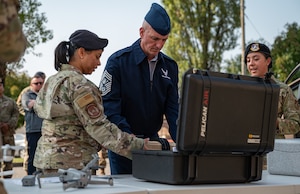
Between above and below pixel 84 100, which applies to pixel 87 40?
above

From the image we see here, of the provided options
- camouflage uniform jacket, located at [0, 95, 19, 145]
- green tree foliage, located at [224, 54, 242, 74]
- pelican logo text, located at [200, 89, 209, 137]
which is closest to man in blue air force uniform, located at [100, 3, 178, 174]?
pelican logo text, located at [200, 89, 209, 137]

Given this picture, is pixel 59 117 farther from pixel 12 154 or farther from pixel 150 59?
pixel 150 59

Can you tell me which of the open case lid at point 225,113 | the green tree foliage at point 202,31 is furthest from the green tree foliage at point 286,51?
the open case lid at point 225,113

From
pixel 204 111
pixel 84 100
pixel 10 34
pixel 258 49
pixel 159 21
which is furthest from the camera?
pixel 258 49

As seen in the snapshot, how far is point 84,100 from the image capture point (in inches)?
114

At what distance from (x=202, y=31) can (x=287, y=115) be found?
1020 inches

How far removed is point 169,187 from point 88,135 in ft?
1.79

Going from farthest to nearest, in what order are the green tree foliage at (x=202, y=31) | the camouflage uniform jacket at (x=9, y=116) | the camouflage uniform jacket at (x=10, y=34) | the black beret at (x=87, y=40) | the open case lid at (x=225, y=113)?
the green tree foliage at (x=202, y=31)
the camouflage uniform jacket at (x=9, y=116)
the black beret at (x=87, y=40)
the open case lid at (x=225, y=113)
the camouflage uniform jacket at (x=10, y=34)

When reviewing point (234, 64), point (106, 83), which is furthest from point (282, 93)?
point (234, 64)

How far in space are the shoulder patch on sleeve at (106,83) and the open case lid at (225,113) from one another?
1011mm

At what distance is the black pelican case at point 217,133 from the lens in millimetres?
2711

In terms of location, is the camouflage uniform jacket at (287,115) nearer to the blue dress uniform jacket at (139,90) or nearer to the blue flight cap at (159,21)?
the blue dress uniform jacket at (139,90)

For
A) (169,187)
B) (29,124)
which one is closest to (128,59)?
(169,187)

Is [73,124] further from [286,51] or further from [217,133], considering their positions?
[286,51]
